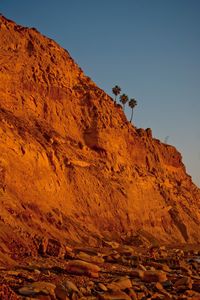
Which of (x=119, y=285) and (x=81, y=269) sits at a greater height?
(x=81, y=269)

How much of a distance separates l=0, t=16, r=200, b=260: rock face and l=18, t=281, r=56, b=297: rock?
623cm

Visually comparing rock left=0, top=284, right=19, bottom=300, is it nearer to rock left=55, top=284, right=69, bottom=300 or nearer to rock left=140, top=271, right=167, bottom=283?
rock left=55, top=284, right=69, bottom=300

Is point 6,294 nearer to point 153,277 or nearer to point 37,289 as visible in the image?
point 37,289

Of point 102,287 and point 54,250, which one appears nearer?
point 102,287

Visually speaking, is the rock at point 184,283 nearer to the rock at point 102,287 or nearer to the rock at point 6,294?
the rock at point 102,287

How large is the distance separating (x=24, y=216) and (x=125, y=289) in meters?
11.6

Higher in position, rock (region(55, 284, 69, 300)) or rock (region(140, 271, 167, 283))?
rock (region(140, 271, 167, 283))

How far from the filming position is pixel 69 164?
37.2m

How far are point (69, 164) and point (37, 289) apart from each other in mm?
23913

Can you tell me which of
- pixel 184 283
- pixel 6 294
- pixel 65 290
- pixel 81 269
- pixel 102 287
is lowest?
pixel 6 294

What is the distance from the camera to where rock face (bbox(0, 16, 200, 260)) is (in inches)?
1160

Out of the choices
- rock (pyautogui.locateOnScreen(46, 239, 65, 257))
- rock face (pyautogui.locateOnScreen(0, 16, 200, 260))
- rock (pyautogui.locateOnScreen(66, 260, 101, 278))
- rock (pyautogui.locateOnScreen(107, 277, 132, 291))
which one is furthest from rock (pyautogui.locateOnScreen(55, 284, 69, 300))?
rock (pyautogui.locateOnScreen(46, 239, 65, 257))

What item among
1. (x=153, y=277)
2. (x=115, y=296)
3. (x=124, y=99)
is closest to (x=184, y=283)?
(x=153, y=277)

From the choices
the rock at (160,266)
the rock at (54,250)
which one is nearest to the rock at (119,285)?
the rock at (54,250)
